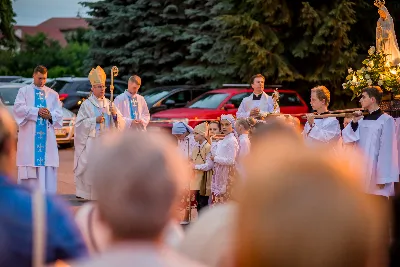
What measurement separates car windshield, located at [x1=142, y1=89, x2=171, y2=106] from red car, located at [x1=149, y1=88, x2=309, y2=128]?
1476 mm

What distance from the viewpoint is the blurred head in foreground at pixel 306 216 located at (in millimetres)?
2266

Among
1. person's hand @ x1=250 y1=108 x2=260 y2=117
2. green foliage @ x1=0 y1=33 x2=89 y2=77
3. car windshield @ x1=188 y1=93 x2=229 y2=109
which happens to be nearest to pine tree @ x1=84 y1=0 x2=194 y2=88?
car windshield @ x1=188 y1=93 x2=229 y2=109

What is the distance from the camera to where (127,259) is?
7.48ft

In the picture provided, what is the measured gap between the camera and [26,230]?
3080 mm

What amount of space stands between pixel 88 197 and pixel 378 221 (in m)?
10.9

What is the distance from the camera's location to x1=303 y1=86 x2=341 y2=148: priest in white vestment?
1121 centimetres

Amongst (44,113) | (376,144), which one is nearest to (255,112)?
(376,144)

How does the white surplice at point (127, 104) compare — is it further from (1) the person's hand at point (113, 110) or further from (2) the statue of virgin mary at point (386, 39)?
(2) the statue of virgin mary at point (386, 39)

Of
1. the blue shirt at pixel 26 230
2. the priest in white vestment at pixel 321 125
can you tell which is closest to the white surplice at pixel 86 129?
the priest in white vestment at pixel 321 125

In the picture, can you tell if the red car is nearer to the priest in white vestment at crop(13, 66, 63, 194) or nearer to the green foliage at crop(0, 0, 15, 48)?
the priest in white vestment at crop(13, 66, 63, 194)

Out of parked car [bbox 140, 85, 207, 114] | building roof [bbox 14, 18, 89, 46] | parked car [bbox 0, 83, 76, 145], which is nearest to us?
parked car [bbox 0, 83, 76, 145]

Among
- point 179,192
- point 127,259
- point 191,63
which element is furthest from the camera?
point 191,63

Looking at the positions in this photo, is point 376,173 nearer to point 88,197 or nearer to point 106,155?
point 88,197

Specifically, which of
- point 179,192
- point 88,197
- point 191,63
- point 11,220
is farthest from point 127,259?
point 191,63
